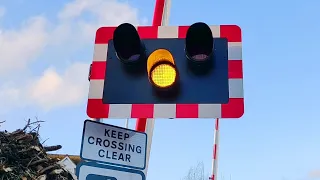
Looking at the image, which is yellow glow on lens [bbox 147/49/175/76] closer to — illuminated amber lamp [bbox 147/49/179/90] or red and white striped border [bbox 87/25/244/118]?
illuminated amber lamp [bbox 147/49/179/90]

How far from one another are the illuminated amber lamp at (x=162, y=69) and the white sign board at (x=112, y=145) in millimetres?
301

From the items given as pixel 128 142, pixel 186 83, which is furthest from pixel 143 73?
pixel 128 142

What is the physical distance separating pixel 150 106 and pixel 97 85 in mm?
354

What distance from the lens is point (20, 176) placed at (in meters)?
3.25

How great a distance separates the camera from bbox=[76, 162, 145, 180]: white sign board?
199 centimetres

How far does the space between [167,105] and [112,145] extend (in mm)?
367

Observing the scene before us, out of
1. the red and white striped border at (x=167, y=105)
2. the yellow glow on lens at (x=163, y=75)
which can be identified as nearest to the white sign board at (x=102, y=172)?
the red and white striped border at (x=167, y=105)

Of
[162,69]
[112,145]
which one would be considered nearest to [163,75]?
[162,69]

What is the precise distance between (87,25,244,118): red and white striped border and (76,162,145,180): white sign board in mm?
328

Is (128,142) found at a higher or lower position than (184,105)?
lower

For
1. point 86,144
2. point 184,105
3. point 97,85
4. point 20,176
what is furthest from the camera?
point 20,176

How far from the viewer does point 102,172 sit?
6.64 ft

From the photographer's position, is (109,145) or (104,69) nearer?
(109,145)

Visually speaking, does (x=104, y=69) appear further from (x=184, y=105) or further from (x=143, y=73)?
(x=184, y=105)
